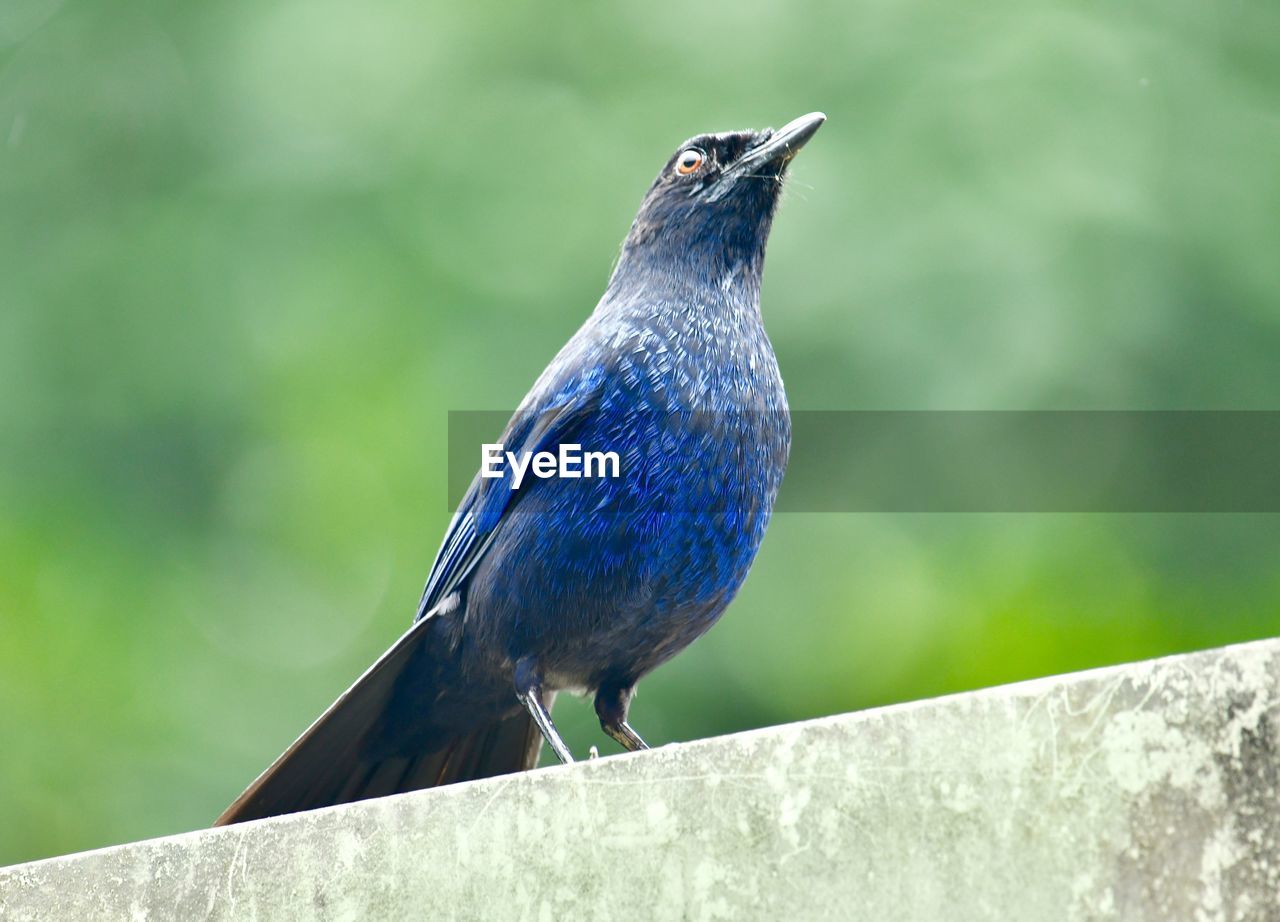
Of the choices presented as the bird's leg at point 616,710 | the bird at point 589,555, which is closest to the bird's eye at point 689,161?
the bird at point 589,555

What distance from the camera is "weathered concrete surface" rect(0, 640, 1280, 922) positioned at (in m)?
2.49

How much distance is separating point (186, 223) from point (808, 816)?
226 inches

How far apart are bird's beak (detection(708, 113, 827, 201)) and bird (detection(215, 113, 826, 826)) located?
0.28m

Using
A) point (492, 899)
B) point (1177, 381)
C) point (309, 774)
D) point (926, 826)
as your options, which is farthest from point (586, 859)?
point (1177, 381)

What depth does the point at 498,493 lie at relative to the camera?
14.6ft

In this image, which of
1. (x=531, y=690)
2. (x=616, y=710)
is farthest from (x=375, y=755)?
(x=616, y=710)

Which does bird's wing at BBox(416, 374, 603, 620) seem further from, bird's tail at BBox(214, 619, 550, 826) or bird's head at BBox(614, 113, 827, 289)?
bird's head at BBox(614, 113, 827, 289)

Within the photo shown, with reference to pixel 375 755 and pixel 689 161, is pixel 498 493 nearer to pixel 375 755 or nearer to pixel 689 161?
pixel 375 755

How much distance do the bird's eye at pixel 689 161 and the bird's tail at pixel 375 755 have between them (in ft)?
4.88

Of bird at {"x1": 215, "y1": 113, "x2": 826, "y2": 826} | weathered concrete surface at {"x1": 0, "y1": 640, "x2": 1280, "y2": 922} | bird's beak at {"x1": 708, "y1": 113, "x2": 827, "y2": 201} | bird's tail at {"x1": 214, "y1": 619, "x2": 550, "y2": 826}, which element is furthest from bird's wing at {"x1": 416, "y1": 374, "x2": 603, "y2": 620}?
weathered concrete surface at {"x1": 0, "y1": 640, "x2": 1280, "y2": 922}

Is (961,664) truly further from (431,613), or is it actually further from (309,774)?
(309,774)

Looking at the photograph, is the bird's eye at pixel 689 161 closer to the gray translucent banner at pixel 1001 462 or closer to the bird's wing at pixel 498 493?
the bird's wing at pixel 498 493

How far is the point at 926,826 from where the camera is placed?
2.57 metres

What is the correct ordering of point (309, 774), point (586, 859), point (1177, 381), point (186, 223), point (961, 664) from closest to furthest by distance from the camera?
point (586, 859)
point (309, 774)
point (961, 664)
point (1177, 381)
point (186, 223)
